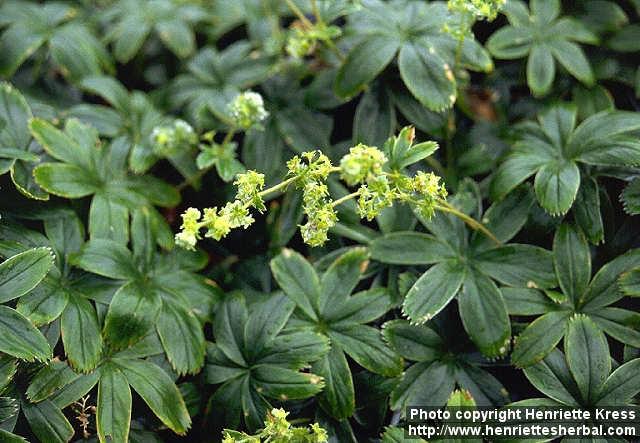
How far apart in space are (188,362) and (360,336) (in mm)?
453

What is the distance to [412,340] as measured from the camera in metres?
1.61

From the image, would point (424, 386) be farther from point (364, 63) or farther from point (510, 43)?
point (510, 43)

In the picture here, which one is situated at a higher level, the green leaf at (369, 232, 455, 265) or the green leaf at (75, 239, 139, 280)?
the green leaf at (75, 239, 139, 280)

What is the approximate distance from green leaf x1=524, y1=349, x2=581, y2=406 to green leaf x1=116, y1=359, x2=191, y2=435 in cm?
88

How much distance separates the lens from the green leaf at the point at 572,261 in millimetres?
1607

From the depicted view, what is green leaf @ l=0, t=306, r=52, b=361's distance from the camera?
136 cm

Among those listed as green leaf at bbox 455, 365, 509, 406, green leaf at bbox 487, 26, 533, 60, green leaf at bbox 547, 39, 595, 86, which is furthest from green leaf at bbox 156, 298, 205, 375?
green leaf at bbox 547, 39, 595, 86

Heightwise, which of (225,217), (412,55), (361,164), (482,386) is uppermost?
(412,55)

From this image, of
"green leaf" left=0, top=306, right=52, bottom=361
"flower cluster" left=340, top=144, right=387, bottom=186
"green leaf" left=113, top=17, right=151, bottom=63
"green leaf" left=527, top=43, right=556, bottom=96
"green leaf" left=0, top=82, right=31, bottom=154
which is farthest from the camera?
"green leaf" left=113, top=17, right=151, bottom=63

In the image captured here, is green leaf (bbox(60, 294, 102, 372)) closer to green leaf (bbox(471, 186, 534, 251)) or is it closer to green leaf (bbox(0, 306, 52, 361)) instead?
green leaf (bbox(0, 306, 52, 361))

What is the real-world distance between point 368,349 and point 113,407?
644 mm

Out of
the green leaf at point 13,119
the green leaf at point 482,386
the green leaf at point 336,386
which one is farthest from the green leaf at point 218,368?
the green leaf at point 13,119

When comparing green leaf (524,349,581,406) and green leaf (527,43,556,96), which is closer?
green leaf (524,349,581,406)

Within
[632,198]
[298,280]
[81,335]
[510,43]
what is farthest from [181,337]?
[510,43]
